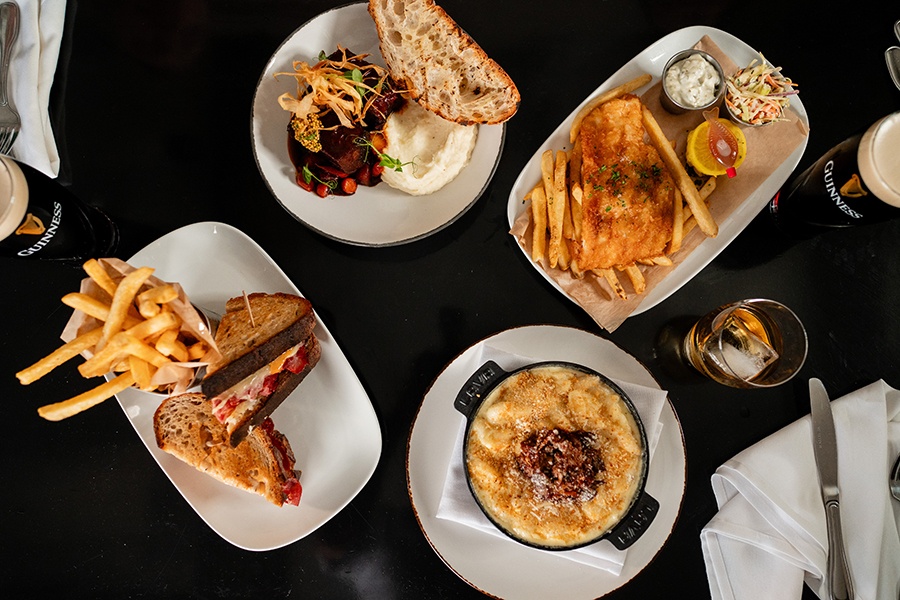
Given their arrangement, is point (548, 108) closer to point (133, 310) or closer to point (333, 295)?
point (333, 295)

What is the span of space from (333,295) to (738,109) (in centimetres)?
181

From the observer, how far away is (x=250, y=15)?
8.89 ft

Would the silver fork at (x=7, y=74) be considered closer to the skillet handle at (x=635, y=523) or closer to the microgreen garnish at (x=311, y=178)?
the microgreen garnish at (x=311, y=178)

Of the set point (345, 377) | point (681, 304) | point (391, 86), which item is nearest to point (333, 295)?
point (345, 377)

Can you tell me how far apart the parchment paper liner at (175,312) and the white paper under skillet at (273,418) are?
1.22 feet

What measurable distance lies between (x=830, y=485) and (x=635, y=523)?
854 millimetres

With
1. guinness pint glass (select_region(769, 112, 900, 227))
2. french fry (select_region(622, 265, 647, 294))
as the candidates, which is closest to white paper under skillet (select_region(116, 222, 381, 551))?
french fry (select_region(622, 265, 647, 294))

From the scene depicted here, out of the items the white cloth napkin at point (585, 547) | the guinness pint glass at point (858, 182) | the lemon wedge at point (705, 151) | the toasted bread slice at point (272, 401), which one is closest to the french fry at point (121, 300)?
the toasted bread slice at point (272, 401)

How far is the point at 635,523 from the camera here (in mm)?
2133

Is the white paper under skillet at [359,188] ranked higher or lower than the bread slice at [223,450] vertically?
higher

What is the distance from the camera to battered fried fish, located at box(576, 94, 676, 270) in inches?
94.4

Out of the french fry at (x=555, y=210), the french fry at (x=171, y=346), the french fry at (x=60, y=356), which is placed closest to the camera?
the french fry at (x=60, y=356)

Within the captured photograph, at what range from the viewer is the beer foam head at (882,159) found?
6.87 feet

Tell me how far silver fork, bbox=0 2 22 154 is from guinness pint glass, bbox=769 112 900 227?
124 inches
